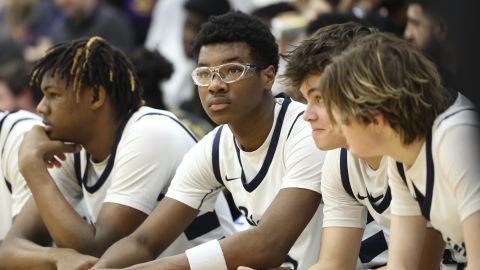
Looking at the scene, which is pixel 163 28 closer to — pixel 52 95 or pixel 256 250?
pixel 52 95

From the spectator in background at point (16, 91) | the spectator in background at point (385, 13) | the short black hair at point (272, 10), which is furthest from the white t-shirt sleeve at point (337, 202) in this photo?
the short black hair at point (272, 10)

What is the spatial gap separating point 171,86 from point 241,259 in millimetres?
4824

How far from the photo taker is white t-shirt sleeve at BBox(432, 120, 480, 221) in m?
3.08

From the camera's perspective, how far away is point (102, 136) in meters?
5.14

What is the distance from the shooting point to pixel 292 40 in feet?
25.1

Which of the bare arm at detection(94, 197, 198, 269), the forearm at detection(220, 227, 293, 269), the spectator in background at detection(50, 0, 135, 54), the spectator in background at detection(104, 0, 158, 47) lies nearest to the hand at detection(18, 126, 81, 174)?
the bare arm at detection(94, 197, 198, 269)

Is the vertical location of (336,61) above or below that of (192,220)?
above

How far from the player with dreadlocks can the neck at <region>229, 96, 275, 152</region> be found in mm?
612

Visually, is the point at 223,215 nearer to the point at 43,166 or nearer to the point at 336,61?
the point at 43,166

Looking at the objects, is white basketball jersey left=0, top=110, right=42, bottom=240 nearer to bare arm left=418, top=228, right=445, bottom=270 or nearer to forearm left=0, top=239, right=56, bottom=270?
forearm left=0, top=239, right=56, bottom=270

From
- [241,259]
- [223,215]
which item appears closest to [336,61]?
[241,259]

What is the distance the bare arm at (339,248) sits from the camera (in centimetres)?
394

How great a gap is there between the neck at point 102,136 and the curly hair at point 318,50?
4.74ft

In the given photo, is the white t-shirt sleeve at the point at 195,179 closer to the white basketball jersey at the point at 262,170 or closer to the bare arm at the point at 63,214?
the white basketball jersey at the point at 262,170
